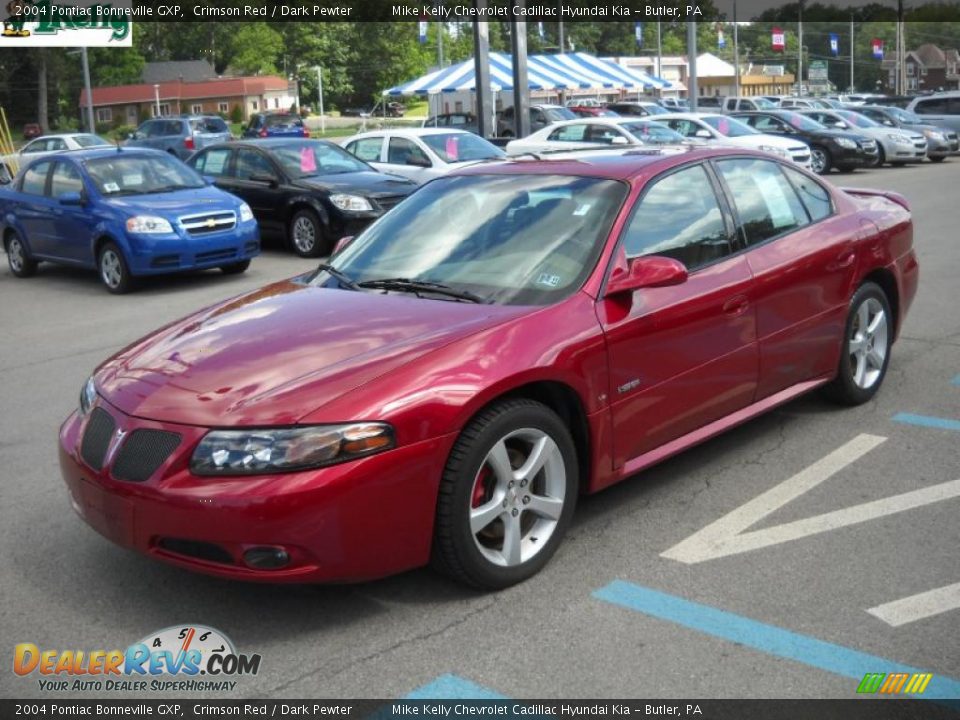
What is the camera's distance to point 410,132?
1786 centimetres

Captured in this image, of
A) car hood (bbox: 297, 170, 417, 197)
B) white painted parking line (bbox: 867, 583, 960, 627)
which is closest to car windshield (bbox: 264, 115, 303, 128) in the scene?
car hood (bbox: 297, 170, 417, 197)

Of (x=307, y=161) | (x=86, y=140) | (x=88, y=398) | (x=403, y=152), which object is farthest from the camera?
(x=86, y=140)

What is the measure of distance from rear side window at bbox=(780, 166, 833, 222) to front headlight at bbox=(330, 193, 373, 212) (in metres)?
8.52

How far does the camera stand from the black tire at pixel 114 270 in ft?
38.8

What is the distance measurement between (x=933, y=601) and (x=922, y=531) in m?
0.68

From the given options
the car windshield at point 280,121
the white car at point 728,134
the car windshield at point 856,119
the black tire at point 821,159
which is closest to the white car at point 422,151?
the white car at point 728,134

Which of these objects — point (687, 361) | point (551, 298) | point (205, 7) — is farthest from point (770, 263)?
point (205, 7)

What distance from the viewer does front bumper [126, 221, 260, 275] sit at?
11.7m

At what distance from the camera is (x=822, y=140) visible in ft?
87.2

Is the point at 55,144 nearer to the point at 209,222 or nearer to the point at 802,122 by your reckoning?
the point at 802,122

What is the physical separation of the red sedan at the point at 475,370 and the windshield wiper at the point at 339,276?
0.02 meters

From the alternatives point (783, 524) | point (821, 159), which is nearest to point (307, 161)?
point (783, 524)

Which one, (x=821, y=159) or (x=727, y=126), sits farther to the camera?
(x=821, y=159)

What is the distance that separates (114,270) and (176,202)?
99 centimetres
